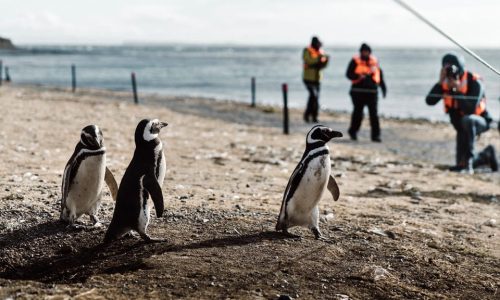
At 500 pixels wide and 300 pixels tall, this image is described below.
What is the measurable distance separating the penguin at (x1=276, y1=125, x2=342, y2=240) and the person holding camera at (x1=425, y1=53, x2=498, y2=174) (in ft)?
16.6

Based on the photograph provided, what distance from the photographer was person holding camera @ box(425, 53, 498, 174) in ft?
31.8

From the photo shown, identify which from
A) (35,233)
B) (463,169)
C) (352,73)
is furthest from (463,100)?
(35,233)

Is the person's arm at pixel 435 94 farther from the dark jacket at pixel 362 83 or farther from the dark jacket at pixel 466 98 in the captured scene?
the dark jacket at pixel 362 83

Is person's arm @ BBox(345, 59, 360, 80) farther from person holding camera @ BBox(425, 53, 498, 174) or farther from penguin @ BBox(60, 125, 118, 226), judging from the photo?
penguin @ BBox(60, 125, 118, 226)

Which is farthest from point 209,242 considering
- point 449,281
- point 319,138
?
point 449,281

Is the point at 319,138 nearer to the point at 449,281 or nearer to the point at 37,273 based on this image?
the point at 449,281

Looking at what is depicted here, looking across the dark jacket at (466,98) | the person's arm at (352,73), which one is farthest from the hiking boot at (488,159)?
the person's arm at (352,73)

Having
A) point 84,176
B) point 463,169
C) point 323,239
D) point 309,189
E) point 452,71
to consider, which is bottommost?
point 463,169

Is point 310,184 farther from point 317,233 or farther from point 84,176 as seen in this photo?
point 84,176

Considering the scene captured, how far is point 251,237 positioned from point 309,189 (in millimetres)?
549

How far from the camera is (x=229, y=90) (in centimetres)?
3378

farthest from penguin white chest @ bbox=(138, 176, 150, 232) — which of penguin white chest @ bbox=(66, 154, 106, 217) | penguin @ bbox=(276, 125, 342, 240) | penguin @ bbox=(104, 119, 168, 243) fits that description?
penguin @ bbox=(276, 125, 342, 240)

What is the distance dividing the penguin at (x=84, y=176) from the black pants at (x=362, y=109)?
8541 millimetres

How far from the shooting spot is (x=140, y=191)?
4.74 metres
